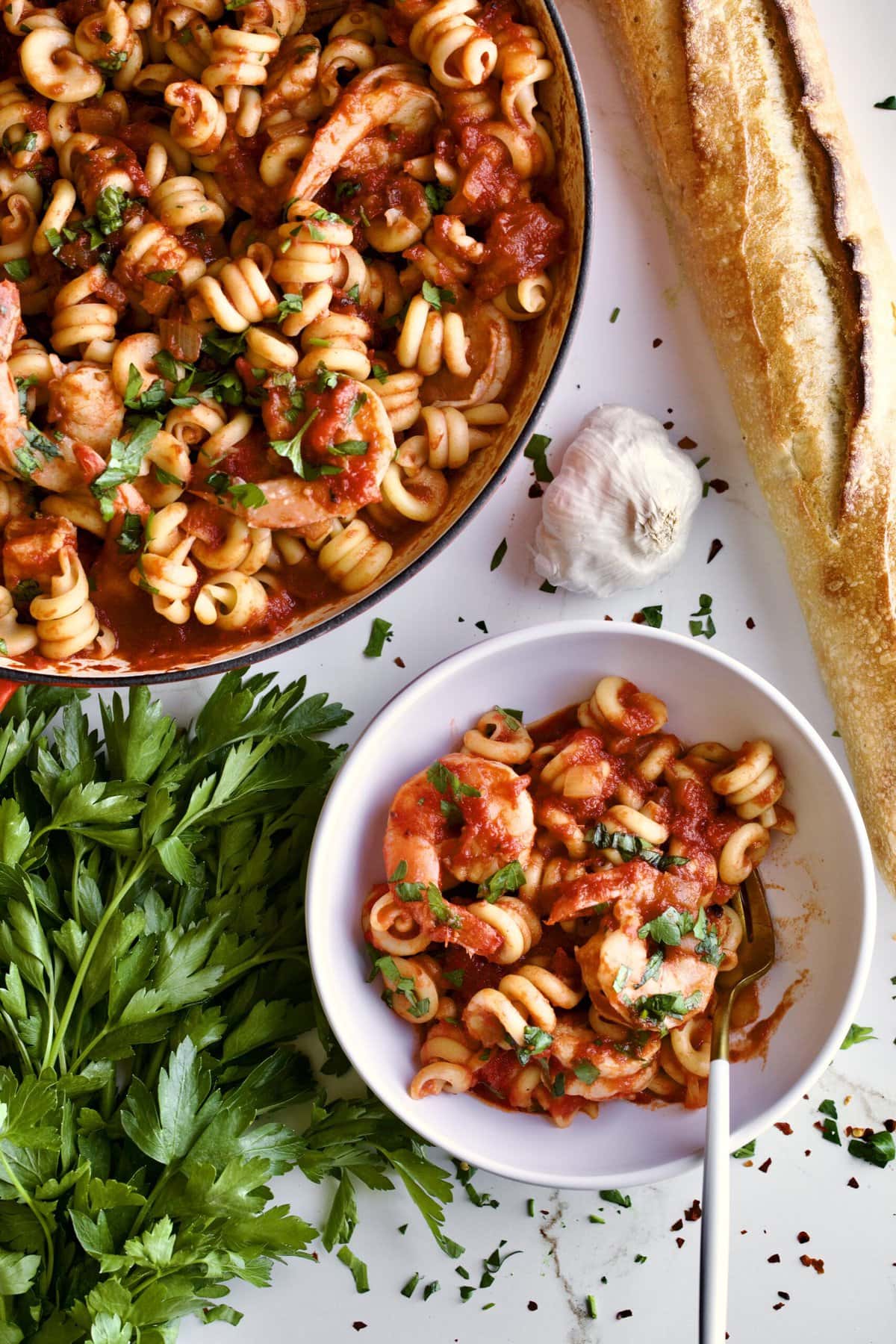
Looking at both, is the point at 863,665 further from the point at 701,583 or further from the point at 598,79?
the point at 598,79

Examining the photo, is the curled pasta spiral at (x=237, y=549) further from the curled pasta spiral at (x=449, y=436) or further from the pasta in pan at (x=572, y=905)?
the pasta in pan at (x=572, y=905)

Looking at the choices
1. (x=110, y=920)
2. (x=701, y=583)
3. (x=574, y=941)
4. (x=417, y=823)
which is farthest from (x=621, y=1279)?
(x=701, y=583)

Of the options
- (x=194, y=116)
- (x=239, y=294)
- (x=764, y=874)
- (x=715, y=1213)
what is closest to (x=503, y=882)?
(x=764, y=874)

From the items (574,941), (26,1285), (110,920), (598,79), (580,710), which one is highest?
(598,79)

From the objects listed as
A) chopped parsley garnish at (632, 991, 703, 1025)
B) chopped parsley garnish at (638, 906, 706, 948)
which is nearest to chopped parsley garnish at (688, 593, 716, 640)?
chopped parsley garnish at (638, 906, 706, 948)

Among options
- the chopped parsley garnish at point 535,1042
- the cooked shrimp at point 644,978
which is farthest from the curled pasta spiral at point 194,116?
the chopped parsley garnish at point 535,1042

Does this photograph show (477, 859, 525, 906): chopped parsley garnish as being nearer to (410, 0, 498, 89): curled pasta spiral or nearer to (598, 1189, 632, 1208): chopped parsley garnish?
(598, 1189, 632, 1208): chopped parsley garnish
